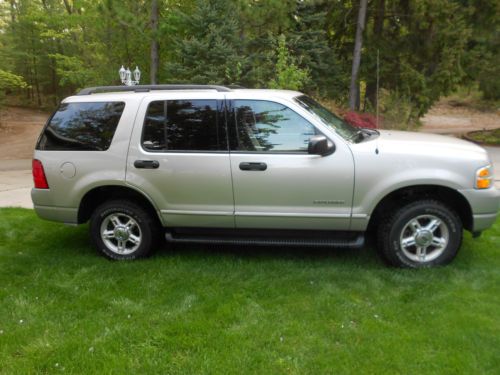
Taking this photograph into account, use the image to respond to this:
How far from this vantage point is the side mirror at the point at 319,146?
4078mm

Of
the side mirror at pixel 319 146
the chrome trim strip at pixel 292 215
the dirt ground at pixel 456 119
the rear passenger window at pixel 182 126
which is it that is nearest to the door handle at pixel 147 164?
the rear passenger window at pixel 182 126

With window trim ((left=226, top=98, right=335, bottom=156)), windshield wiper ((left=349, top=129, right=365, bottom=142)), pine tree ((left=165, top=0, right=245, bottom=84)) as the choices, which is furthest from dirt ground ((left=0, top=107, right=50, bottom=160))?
windshield wiper ((left=349, top=129, right=365, bottom=142))

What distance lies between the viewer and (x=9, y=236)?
580 centimetres

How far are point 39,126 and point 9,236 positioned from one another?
25.6 metres

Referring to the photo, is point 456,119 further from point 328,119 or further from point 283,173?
point 283,173

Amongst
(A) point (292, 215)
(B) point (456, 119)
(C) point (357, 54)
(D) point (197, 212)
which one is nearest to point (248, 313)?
(A) point (292, 215)

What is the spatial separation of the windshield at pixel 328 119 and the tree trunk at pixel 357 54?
1277 centimetres

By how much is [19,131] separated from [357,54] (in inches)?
787

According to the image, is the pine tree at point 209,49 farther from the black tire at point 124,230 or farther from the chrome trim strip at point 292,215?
the chrome trim strip at point 292,215

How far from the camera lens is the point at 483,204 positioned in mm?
4168

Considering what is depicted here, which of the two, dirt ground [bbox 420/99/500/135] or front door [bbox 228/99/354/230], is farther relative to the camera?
dirt ground [bbox 420/99/500/135]

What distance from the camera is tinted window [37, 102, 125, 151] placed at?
463 cm

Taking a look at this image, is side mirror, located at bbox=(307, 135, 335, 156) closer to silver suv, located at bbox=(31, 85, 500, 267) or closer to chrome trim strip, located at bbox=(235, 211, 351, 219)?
silver suv, located at bbox=(31, 85, 500, 267)

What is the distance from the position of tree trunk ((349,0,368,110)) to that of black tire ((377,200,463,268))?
43.7ft
